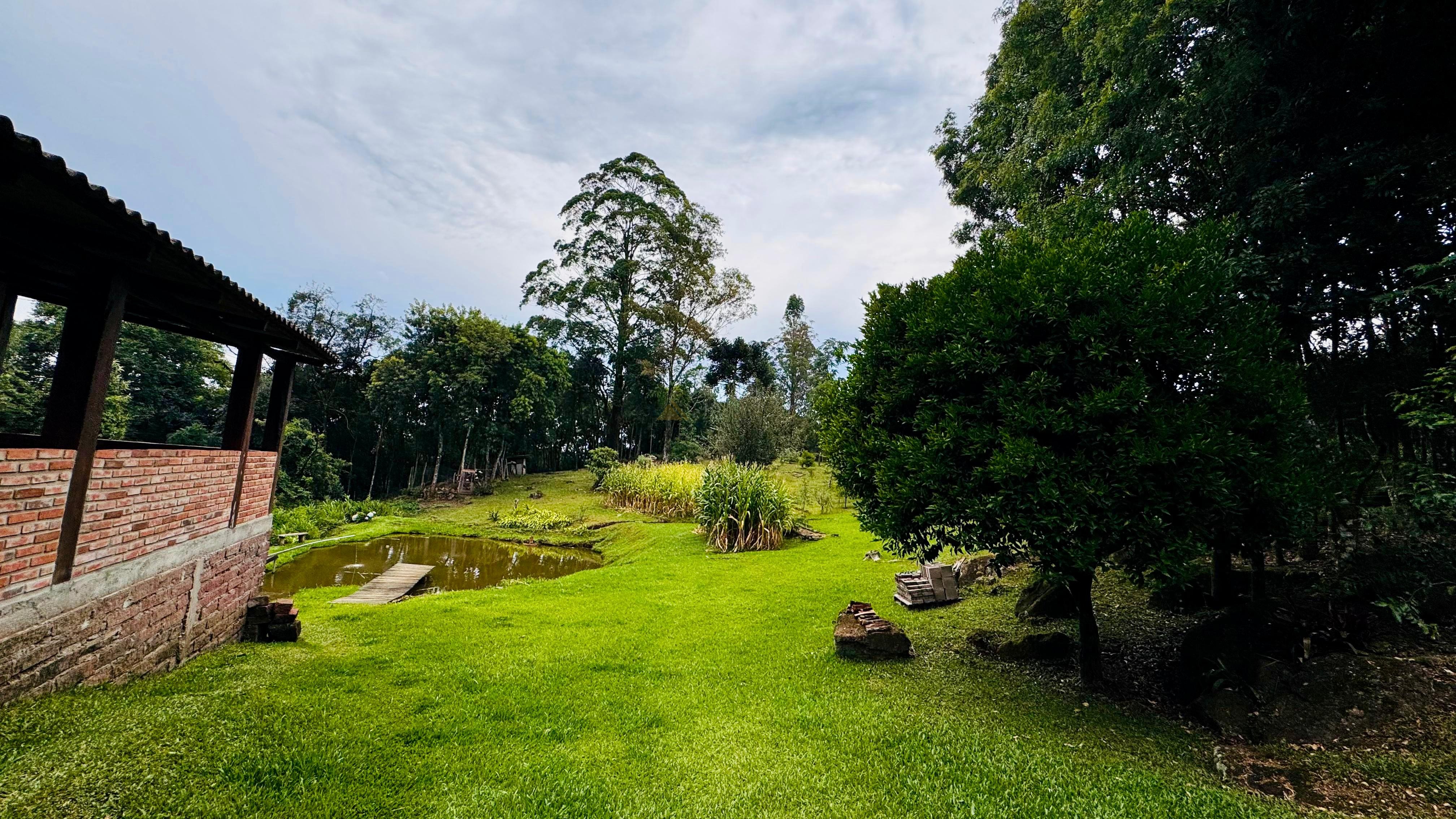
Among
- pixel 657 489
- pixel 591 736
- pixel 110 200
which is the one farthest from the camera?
pixel 657 489

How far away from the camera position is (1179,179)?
6.61 meters

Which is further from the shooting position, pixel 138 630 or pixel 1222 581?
pixel 1222 581

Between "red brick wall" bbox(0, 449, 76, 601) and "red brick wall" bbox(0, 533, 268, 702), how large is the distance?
299mm

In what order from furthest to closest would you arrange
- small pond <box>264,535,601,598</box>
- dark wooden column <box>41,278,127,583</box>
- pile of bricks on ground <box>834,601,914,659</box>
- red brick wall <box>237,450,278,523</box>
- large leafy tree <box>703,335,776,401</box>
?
large leafy tree <box>703,335,776,401</box> < small pond <box>264,535,601,598</box> < red brick wall <box>237,450,278,523</box> < pile of bricks on ground <box>834,601,914,659</box> < dark wooden column <box>41,278,127,583</box>

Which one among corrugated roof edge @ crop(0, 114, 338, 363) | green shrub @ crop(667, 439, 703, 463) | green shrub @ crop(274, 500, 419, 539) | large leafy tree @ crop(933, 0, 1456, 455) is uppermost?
large leafy tree @ crop(933, 0, 1456, 455)

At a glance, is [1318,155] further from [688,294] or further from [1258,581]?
[688,294]

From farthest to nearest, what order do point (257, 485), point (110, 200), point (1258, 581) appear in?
point (257, 485), point (1258, 581), point (110, 200)

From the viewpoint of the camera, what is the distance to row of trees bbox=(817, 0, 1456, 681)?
3451mm

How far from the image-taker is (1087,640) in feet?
13.9

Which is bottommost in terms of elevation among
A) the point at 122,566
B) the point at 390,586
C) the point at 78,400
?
the point at 390,586

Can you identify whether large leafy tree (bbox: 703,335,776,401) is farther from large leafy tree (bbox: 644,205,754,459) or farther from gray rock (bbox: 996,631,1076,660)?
gray rock (bbox: 996,631,1076,660)

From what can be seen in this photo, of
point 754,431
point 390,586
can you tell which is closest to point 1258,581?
point 390,586

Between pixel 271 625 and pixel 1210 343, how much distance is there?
8.33 meters

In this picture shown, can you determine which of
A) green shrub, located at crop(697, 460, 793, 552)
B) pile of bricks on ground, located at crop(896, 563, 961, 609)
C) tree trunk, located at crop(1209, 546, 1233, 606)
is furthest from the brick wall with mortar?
tree trunk, located at crop(1209, 546, 1233, 606)
